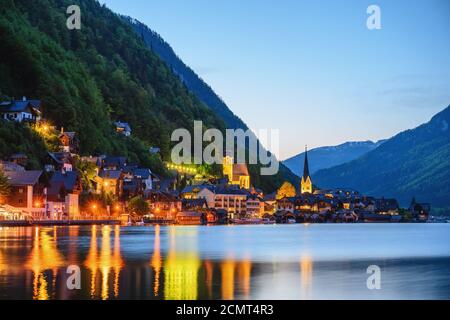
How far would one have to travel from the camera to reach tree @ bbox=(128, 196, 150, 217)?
135625 millimetres

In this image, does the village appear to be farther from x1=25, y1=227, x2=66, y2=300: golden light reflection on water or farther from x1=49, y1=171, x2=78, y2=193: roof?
x1=25, y1=227, x2=66, y2=300: golden light reflection on water

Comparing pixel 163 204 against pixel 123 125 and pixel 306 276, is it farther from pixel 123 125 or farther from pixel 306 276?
pixel 306 276

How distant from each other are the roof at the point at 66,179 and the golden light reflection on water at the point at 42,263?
46.8 metres

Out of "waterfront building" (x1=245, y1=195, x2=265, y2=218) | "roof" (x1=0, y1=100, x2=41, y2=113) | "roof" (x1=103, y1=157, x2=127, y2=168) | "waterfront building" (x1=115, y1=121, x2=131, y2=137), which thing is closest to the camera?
"roof" (x1=0, y1=100, x2=41, y2=113)

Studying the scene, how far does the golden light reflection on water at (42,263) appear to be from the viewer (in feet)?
109

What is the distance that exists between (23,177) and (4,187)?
470cm

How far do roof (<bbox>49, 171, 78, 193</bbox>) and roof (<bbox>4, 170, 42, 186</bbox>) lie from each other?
7219mm

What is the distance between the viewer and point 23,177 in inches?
4026

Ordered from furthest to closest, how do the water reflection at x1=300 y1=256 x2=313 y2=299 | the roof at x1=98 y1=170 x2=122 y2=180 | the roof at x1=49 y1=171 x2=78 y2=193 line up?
the roof at x1=98 y1=170 x2=122 y2=180, the roof at x1=49 y1=171 x2=78 y2=193, the water reflection at x1=300 y1=256 x2=313 y2=299

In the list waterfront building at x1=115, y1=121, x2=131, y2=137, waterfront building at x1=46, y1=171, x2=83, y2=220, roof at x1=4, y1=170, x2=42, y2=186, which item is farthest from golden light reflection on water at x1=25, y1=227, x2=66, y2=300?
waterfront building at x1=115, y1=121, x2=131, y2=137

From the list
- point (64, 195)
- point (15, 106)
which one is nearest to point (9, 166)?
point (64, 195)

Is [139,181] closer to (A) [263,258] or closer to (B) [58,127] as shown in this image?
(B) [58,127]

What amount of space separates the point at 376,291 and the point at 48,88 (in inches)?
4406
